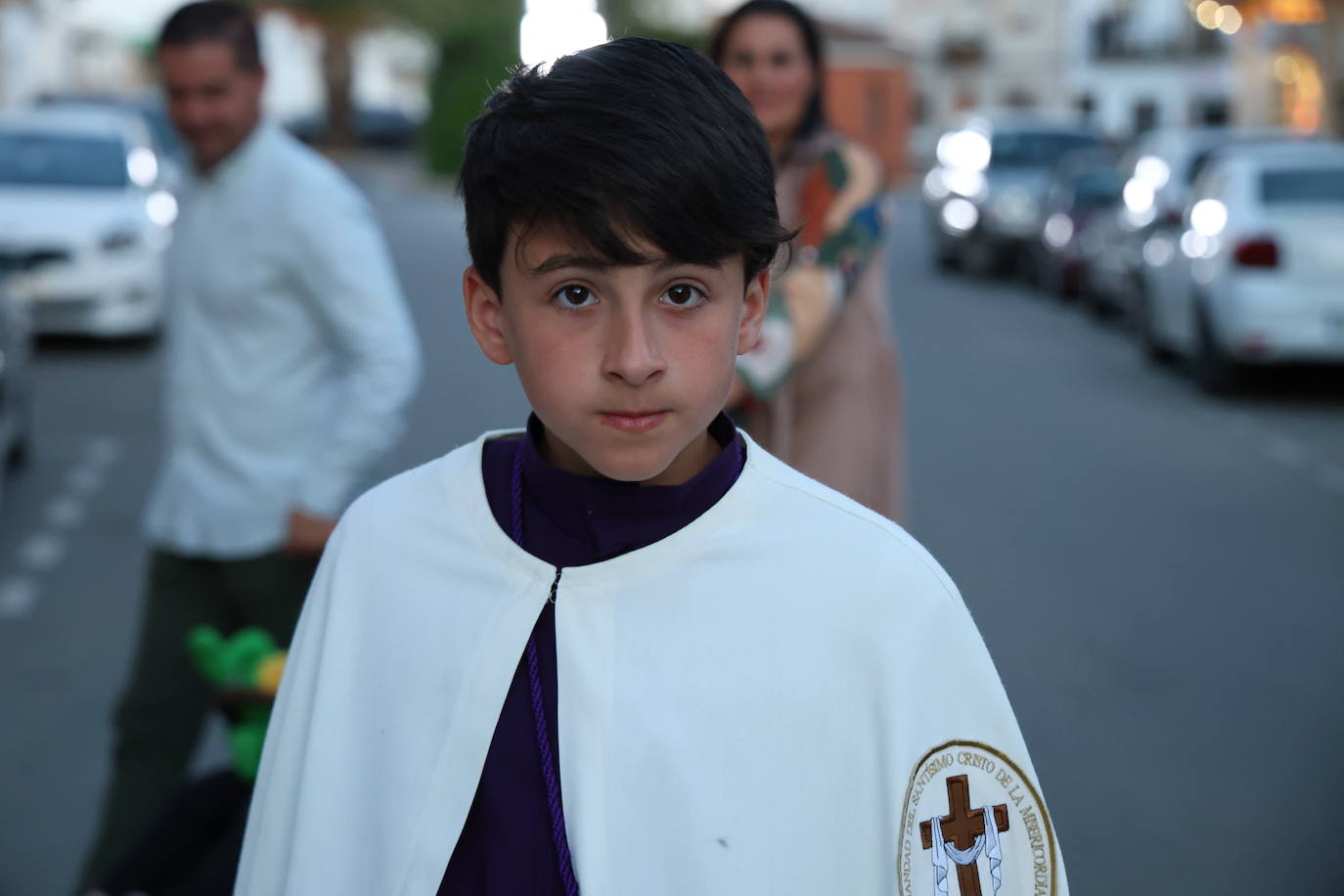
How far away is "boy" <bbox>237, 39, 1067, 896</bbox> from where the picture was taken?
5.86 feet

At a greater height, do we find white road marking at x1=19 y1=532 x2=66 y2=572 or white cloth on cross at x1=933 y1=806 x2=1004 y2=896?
white cloth on cross at x1=933 y1=806 x2=1004 y2=896

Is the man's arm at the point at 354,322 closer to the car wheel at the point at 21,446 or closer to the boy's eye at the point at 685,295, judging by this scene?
the boy's eye at the point at 685,295

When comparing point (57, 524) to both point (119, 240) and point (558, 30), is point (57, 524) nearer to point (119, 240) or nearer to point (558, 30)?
point (119, 240)

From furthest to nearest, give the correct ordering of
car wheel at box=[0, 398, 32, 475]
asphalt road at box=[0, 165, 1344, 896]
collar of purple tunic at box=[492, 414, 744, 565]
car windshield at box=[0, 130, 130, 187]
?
car windshield at box=[0, 130, 130, 187]
car wheel at box=[0, 398, 32, 475]
asphalt road at box=[0, 165, 1344, 896]
collar of purple tunic at box=[492, 414, 744, 565]

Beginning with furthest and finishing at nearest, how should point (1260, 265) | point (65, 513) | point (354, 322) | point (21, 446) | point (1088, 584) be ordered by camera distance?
point (1260, 265) → point (21, 446) → point (65, 513) → point (1088, 584) → point (354, 322)

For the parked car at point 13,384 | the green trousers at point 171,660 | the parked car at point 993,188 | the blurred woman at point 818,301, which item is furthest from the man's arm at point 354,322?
the parked car at point 993,188

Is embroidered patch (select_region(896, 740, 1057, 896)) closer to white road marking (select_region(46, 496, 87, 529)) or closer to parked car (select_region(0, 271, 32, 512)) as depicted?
white road marking (select_region(46, 496, 87, 529))

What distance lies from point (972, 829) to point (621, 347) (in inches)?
21.8

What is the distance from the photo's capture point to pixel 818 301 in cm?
352

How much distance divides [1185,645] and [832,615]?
5476mm

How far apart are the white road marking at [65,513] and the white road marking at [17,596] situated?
3.59ft

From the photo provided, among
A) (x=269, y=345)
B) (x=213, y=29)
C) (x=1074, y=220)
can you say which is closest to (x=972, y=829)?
(x=269, y=345)

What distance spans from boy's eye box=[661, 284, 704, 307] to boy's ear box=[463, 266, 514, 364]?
0.21 m

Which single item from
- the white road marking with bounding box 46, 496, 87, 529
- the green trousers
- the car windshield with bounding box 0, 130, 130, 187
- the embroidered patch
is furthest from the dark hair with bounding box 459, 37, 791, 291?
the car windshield with bounding box 0, 130, 130, 187
